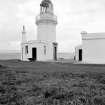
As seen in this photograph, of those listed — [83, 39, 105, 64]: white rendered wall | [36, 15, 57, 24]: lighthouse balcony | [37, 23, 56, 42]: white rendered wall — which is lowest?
[83, 39, 105, 64]: white rendered wall

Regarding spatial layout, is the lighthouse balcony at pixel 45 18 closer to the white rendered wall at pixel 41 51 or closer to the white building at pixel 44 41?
the white building at pixel 44 41

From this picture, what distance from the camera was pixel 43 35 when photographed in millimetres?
21953

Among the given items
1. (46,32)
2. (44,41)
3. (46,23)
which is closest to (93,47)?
(44,41)

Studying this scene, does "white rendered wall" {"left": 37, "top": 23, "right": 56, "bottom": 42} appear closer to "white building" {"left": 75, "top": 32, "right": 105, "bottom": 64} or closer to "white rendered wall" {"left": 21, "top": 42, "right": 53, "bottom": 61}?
"white rendered wall" {"left": 21, "top": 42, "right": 53, "bottom": 61}

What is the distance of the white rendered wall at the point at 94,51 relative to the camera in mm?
17031

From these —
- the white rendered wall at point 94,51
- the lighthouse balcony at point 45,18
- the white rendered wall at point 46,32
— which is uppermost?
the lighthouse balcony at point 45,18

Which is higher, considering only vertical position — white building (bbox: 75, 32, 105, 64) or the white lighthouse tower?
the white lighthouse tower

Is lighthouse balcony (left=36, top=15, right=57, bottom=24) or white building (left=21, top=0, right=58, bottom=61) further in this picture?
lighthouse balcony (left=36, top=15, right=57, bottom=24)

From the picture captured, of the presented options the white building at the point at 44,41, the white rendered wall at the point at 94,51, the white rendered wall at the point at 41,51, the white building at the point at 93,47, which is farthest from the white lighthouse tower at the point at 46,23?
the white rendered wall at the point at 94,51

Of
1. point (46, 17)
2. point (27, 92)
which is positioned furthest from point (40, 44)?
point (27, 92)

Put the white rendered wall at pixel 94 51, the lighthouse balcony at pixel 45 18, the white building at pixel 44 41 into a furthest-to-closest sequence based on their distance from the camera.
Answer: the lighthouse balcony at pixel 45 18
the white building at pixel 44 41
the white rendered wall at pixel 94 51

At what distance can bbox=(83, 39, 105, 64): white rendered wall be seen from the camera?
17.0 meters

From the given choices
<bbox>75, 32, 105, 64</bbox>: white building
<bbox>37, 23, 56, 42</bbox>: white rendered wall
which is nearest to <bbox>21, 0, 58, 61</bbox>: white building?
<bbox>37, 23, 56, 42</bbox>: white rendered wall

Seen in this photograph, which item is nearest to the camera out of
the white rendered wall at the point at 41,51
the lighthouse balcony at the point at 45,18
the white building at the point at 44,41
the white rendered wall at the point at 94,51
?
the white rendered wall at the point at 94,51
